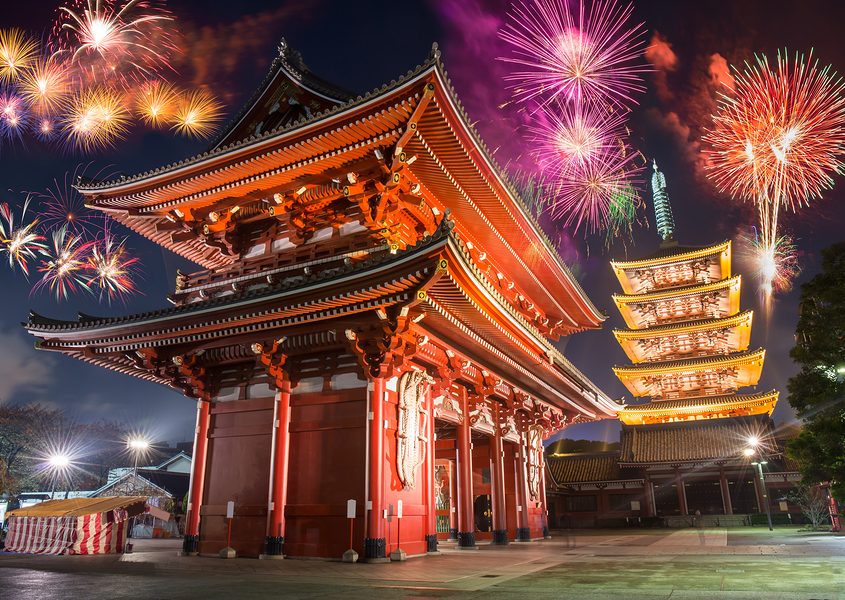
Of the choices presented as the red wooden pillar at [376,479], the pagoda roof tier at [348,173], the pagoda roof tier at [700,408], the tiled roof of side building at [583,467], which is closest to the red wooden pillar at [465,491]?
the red wooden pillar at [376,479]

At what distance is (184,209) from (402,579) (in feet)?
42.9

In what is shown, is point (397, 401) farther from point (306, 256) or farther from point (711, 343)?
point (711, 343)

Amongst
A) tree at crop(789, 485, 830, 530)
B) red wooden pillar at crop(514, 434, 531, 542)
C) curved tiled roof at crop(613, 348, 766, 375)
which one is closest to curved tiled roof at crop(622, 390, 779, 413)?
curved tiled roof at crop(613, 348, 766, 375)

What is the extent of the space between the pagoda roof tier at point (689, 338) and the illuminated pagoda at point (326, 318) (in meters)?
26.5

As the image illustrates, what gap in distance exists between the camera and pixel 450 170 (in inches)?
640

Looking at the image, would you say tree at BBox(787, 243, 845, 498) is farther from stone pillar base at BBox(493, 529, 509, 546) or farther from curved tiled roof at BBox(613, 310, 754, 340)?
curved tiled roof at BBox(613, 310, 754, 340)

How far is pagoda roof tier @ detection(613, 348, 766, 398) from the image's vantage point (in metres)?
41.1

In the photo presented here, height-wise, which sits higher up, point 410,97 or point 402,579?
point 410,97

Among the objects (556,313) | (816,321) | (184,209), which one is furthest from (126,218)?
(816,321)

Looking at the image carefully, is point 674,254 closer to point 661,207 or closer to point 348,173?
point 661,207

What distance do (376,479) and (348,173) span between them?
8.02m

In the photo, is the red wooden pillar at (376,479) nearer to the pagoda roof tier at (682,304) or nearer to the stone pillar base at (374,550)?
the stone pillar base at (374,550)

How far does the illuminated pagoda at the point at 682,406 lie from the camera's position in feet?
128

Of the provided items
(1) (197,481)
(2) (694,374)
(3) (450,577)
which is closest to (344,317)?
(3) (450,577)
